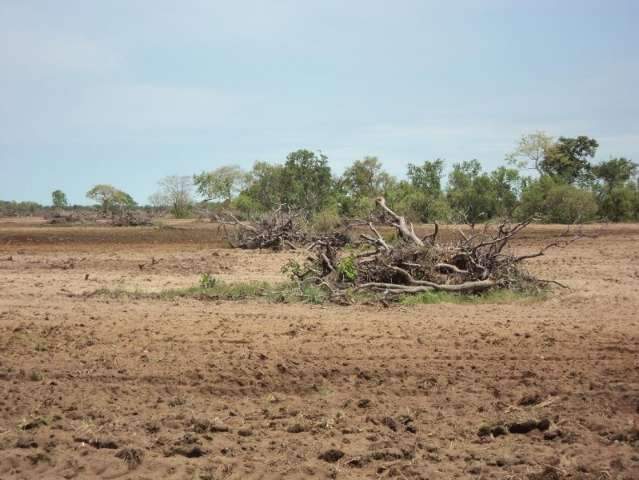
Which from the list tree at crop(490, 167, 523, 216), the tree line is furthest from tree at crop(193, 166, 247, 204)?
tree at crop(490, 167, 523, 216)

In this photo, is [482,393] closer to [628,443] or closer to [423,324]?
[628,443]

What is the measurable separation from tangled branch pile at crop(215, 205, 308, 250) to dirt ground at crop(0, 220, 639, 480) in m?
13.0

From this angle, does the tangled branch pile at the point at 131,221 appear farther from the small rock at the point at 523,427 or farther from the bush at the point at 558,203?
the small rock at the point at 523,427

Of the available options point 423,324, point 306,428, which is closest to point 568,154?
point 423,324

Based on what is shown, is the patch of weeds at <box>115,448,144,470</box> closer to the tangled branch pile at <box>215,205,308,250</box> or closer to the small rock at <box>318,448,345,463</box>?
the small rock at <box>318,448,345,463</box>

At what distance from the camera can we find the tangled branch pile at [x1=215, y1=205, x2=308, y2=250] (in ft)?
79.0

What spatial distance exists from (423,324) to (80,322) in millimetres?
4701

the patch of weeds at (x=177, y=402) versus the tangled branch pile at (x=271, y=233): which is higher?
the tangled branch pile at (x=271, y=233)

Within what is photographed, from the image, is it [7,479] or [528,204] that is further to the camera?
[528,204]

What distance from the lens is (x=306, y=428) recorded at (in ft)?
19.6

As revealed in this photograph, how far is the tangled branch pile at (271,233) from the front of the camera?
2408 centimetres

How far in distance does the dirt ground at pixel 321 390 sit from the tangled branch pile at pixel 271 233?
13.0 metres

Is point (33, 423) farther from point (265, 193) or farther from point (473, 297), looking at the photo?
point (265, 193)

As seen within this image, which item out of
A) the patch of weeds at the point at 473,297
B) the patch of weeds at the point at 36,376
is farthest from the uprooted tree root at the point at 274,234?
the patch of weeds at the point at 36,376
